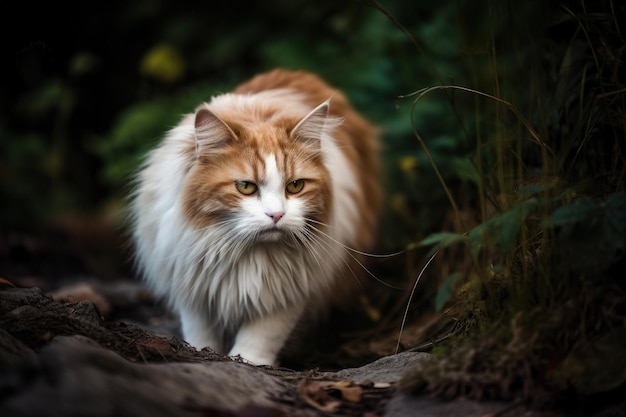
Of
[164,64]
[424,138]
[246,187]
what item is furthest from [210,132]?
[164,64]

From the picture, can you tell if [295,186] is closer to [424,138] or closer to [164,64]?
[424,138]

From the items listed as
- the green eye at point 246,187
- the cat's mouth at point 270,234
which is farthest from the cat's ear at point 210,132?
the cat's mouth at point 270,234

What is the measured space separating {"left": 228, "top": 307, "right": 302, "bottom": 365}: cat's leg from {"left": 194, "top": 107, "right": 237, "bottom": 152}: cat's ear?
2.54 ft

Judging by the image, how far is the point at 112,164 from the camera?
5883 mm

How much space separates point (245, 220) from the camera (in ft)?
8.26

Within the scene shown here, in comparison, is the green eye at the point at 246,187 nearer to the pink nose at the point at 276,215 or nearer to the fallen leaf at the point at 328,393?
the pink nose at the point at 276,215

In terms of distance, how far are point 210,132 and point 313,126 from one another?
45 cm

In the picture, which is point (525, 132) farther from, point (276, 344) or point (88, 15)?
point (88, 15)

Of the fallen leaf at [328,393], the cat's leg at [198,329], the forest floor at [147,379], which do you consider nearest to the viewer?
the forest floor at [147,379]

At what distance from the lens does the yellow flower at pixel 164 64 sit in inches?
240

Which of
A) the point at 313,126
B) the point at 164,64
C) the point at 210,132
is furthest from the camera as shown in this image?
the point at 164,64


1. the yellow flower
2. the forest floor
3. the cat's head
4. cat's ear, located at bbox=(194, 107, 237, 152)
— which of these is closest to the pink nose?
the cat's head

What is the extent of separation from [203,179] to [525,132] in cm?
134

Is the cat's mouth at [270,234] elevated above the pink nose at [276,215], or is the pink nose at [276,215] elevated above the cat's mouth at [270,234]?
the pink nose at [276,215]
